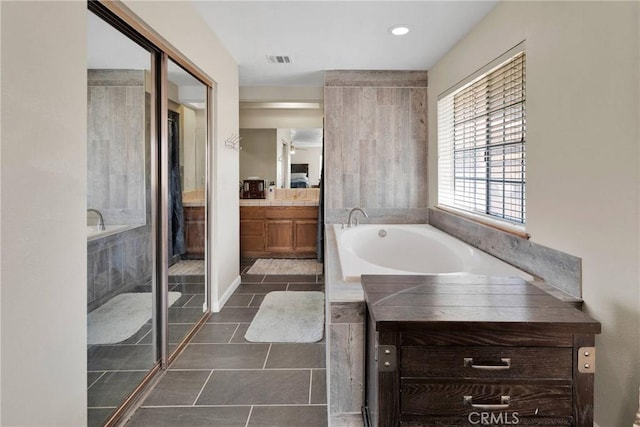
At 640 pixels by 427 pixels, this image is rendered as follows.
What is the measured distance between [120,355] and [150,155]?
1.12 meters

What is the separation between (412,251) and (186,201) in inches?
84.8

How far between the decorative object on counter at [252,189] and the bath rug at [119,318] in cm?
345

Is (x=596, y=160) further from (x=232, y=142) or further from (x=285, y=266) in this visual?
(x=285, y=266)

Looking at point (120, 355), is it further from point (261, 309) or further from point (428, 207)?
point (428, 207)

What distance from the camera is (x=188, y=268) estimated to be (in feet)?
9.45

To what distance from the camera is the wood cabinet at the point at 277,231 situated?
5.46 metres

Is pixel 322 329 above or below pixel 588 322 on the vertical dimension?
below

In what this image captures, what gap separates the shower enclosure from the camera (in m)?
1.70

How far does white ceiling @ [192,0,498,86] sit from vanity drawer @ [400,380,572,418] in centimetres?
244

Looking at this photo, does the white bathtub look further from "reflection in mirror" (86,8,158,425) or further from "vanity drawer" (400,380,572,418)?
"reflection in mirror" (86,8,158,425)

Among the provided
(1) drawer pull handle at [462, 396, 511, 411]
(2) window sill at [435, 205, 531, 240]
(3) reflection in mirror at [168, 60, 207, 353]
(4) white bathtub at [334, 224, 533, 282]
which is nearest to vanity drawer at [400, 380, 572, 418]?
(1) drawer pull handle at [462, 396, 511, 411]

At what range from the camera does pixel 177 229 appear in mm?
2668

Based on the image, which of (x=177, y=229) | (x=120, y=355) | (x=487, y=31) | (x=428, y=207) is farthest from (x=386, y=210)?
(x=120, y=355)

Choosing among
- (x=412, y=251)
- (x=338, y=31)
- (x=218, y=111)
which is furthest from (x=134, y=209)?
(x=412, y=251)
